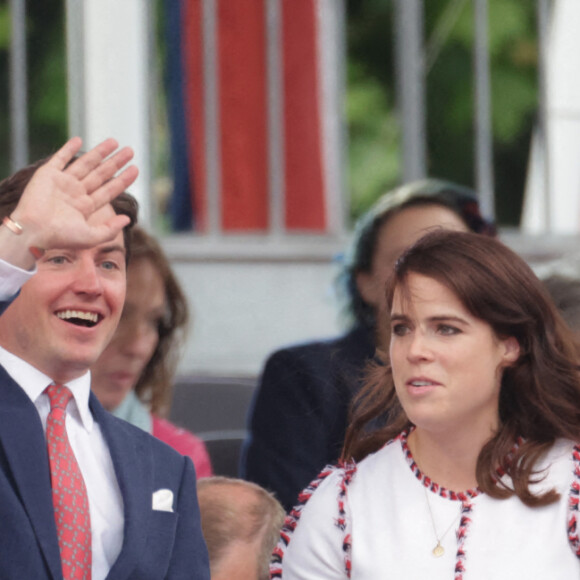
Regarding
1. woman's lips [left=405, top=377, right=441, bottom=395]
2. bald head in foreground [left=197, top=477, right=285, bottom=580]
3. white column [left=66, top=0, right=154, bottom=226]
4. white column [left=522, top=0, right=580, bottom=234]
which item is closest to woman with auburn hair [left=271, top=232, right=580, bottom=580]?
woman's lips [left=405, top=377, right=441, bottom=395]

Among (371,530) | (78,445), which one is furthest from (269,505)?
(78,445)

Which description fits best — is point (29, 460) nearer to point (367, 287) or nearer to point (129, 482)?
point (129, 482)

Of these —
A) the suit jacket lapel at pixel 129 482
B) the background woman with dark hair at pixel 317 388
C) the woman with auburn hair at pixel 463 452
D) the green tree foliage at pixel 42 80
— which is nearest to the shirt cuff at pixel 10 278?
the suit jacket lapel at pixel 129 482

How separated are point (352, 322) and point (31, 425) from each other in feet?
4.40

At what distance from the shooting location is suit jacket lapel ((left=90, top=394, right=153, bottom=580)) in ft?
6.05

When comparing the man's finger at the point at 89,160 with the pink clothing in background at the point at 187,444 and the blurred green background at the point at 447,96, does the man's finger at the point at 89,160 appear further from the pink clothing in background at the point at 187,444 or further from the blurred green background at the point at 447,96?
the blurred green background at the point at 447,96

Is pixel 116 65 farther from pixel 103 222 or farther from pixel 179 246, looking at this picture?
pixel 103 222

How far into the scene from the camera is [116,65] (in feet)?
19.2

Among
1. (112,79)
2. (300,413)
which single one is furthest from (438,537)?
(112,79)

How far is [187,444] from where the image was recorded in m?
3.09

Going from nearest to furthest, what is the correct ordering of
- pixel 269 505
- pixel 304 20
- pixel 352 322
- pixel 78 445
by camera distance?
pixel 78 445
pixel 269 505
pixel 352 322
pixel 304 20

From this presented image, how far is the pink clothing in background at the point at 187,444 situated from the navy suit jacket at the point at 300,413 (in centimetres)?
30

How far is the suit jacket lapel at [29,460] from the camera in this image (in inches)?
70.1

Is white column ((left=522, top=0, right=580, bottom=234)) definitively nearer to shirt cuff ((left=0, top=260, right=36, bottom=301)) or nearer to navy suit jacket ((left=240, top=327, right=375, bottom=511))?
navy suit jacket ((left=240, top=327, right=375, bottom=511))
